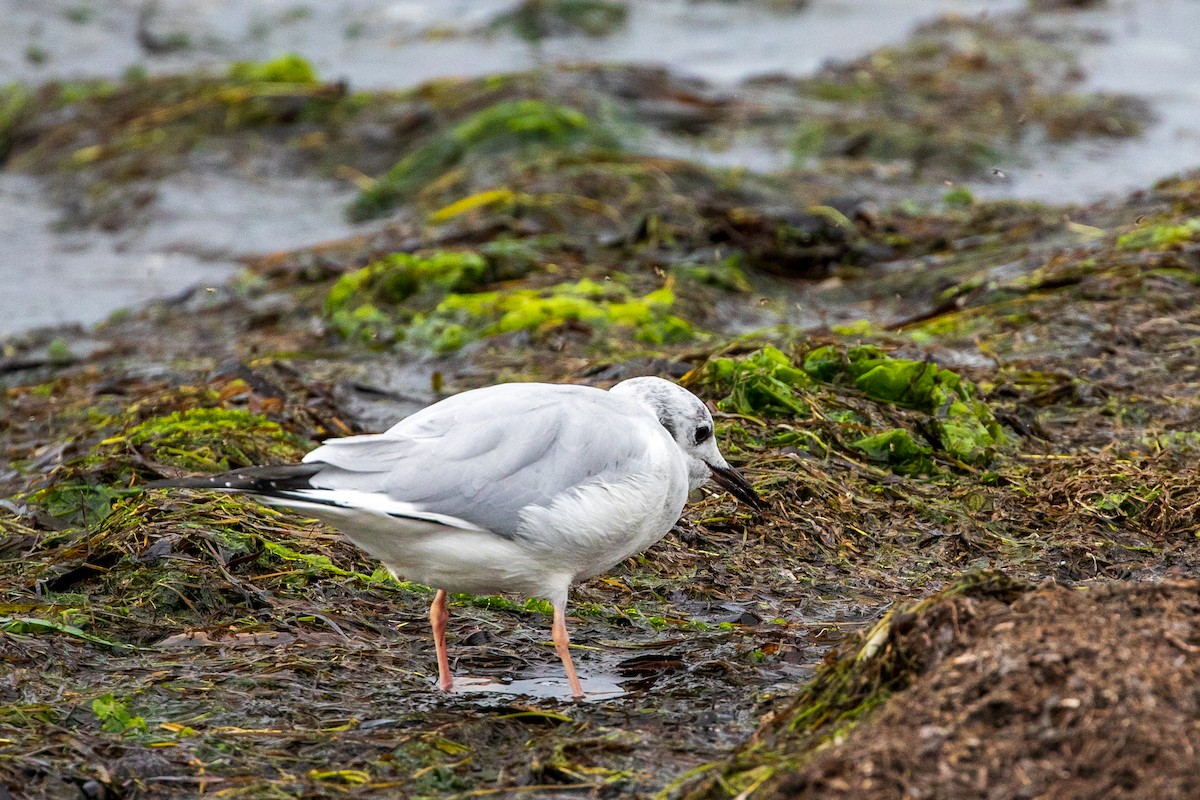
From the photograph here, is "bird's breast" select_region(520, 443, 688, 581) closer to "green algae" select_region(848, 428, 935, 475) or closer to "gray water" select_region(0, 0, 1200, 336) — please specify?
"green algae" select_region(848, 428, 935, 475)

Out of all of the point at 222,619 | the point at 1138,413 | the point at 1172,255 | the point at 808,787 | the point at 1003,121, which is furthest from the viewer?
the point at 1003,121

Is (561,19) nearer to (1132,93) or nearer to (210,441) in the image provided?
(1132,93)

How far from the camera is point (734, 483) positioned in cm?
537

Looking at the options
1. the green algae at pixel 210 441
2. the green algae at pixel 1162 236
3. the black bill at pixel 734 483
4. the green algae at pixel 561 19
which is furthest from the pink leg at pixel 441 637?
the green algae at pixel 561 19

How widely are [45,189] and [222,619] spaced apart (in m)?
9.86

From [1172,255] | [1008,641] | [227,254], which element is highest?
[1008,641]

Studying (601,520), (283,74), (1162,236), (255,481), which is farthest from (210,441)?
(283,74)

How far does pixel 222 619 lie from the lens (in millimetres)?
5070

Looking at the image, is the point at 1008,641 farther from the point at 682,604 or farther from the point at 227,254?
the point at 227,254

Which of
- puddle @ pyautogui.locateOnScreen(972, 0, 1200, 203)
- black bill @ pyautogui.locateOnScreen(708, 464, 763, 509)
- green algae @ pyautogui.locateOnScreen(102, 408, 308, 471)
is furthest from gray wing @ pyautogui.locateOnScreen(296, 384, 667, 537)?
puddle @ pyautogui.locateOnScreen(972, 0, 1200, 203)

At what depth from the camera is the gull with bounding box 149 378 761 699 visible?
14.6 feet

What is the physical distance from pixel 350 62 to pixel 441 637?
13.5m

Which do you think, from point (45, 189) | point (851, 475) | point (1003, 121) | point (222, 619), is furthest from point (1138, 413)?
point (45, 189)

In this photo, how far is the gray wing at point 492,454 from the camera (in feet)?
14.8
